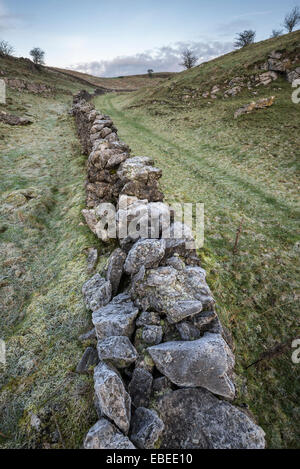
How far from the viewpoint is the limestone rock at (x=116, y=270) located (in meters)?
5.18

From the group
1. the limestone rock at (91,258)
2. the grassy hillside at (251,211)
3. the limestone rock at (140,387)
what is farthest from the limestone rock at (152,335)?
the limestone rock at (91,258)

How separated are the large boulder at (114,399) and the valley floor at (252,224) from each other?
8.12 ft

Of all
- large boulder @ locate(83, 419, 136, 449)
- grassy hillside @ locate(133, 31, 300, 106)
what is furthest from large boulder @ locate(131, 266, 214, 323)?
grassy hillside @ locate(133, 31, 300, 106)

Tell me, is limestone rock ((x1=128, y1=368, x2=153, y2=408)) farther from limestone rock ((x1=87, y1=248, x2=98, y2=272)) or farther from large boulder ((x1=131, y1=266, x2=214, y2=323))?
limestone rock ((x1=87, y1=248, x2=98, y2=272))

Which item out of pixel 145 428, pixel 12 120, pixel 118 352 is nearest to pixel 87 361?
pixel 118 352

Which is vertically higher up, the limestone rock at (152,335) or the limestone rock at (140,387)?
the limestone rock at (152,335)

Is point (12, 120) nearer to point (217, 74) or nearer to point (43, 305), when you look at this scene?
point (43, 305)

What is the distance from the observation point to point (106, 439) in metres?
2.78

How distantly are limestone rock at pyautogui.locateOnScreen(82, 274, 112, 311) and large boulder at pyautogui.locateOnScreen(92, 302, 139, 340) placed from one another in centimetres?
55

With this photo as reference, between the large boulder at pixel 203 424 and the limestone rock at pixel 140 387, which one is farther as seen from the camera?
the limestone rock at pixel 140 387

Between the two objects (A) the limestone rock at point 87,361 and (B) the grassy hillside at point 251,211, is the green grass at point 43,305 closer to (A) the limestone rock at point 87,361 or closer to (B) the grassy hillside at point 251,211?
(A) the limestone rock at point 87,361

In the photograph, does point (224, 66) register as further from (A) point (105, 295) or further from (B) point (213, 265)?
(A) point (105, 295)

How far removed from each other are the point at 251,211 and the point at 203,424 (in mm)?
9179

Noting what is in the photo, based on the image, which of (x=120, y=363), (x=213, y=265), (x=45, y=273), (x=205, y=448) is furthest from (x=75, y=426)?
(x=213, y=265)
